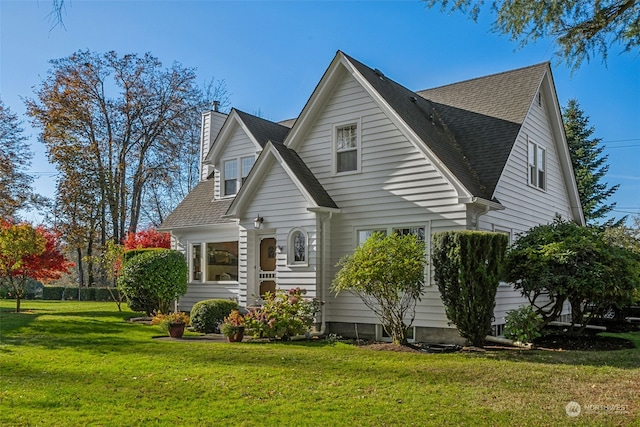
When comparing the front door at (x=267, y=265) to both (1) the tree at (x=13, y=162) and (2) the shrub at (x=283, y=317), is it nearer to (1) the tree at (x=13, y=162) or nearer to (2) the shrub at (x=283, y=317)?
(2) the shrub at (x=283, y=317)

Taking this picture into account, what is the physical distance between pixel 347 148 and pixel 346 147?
0.06 m

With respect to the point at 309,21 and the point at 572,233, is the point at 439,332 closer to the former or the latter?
the point at 572,233

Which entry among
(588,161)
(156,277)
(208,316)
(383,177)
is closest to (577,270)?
(383,177)

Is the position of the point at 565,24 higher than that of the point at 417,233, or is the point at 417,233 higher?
the point at 565,24

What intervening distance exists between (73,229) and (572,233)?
91.9 feet

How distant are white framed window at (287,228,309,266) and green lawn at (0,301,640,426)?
2.97 m

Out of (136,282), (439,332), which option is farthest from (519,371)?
(136,282)

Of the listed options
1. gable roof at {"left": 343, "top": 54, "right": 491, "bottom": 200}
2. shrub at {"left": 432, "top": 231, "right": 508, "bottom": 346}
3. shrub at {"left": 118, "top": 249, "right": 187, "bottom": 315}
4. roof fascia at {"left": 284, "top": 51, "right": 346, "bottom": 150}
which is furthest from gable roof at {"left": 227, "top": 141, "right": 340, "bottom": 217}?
shrub at {"left": 432, "top": 231, "right": 508, "bottom": 346}

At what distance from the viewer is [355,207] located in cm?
1380

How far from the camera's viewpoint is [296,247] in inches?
556

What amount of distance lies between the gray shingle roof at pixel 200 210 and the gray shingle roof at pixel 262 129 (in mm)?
2397

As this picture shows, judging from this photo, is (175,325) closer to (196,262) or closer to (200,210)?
(196,262)

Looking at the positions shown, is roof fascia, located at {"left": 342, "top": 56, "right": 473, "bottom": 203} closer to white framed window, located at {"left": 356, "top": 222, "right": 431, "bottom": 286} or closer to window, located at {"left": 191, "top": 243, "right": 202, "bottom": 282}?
white framed window, located at {"left": 356, "top": 222, "right": 431, "bottom": 286}
